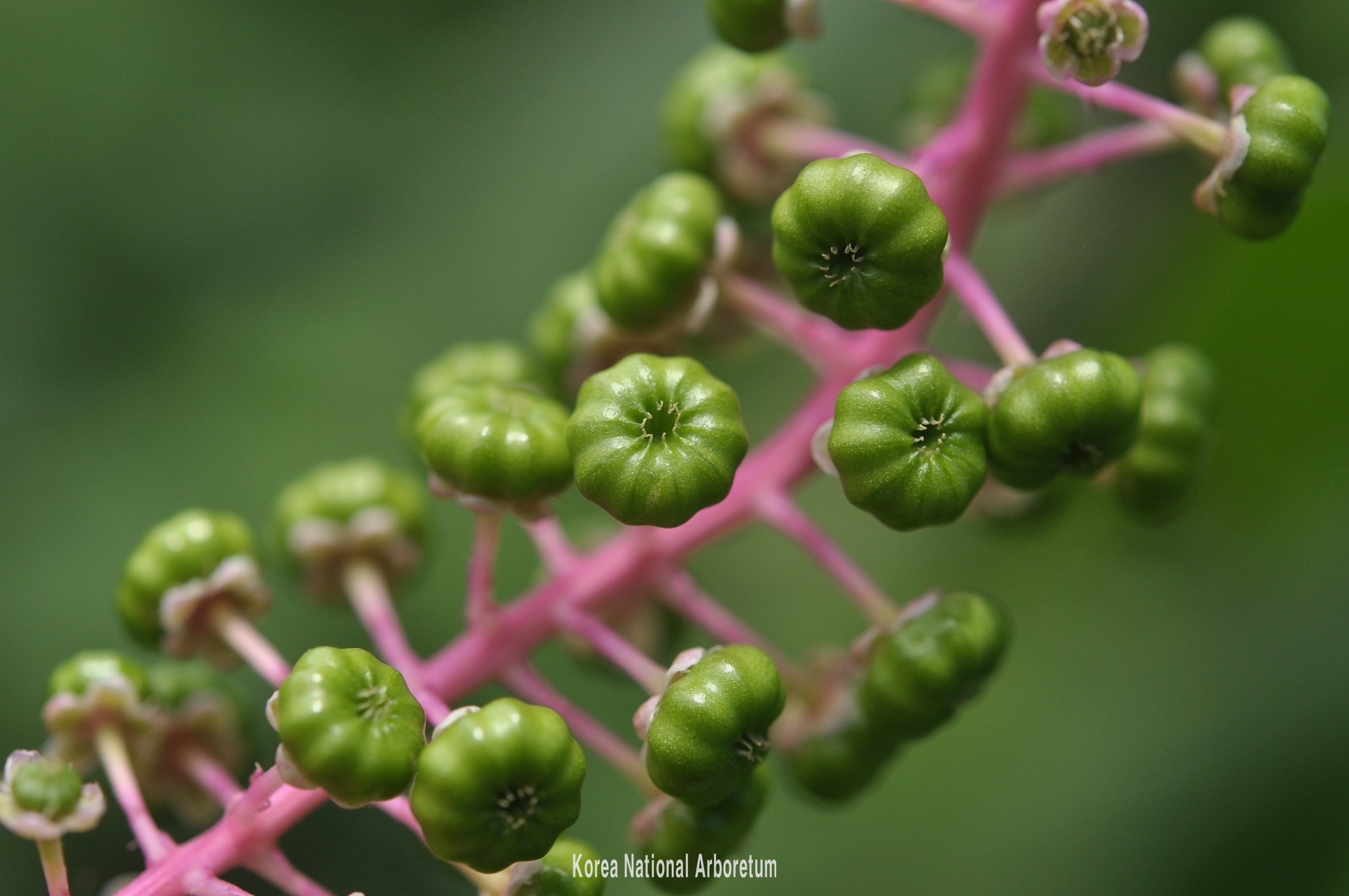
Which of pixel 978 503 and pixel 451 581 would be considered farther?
pixel 451 581

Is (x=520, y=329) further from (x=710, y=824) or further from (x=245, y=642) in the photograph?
(x=710, y=824)

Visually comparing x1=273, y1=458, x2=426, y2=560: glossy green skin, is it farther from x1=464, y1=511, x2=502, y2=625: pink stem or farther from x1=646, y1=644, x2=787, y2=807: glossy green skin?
x1=646, y1=644, x2=787, y2=807: glossy green skin

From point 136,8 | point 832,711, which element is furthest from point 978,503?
point 136,8

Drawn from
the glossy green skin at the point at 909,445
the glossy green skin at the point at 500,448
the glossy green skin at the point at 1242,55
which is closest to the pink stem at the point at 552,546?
the glossy green skin at the point at 500,448

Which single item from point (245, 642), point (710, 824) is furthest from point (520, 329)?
point (710, 824)

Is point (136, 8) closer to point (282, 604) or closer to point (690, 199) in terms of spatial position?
point (282, 604)

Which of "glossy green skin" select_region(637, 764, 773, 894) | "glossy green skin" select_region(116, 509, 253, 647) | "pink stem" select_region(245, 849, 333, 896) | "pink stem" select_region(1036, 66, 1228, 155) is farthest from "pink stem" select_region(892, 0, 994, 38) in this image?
"pink stem" select_region(245, 849, 333, 896)
